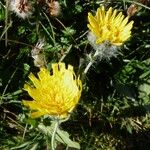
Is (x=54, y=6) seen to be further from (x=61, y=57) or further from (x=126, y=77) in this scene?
(x=126, y=77)

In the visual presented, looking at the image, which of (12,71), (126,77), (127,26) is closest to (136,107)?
(126,77)

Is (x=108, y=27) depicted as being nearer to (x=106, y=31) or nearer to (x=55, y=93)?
(x=106, y=31)

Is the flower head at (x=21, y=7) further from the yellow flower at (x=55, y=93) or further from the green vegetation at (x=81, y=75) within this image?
the yellow flower at (x=55, y=93)

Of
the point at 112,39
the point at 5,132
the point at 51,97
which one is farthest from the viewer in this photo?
the point at 5,132

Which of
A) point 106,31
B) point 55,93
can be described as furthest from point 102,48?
point 55,93

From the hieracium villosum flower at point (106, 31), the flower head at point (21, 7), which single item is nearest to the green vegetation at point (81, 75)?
the flower head at point (21, 7)

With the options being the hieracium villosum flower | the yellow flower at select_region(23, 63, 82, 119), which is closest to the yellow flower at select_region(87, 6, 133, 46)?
the hieracium villosum flower
